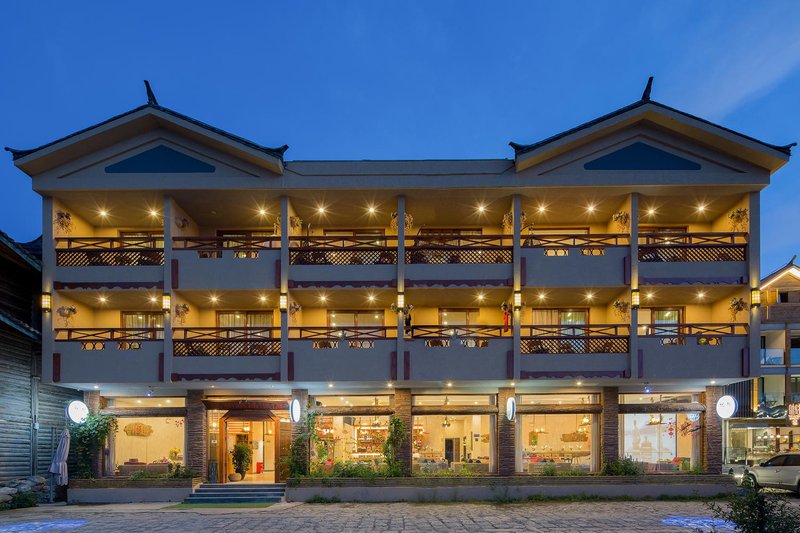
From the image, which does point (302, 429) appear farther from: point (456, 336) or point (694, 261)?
point (694, 261)

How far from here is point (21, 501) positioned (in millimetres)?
21344

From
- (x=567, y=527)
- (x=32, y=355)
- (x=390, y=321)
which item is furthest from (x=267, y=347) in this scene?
(x=567, y=527)

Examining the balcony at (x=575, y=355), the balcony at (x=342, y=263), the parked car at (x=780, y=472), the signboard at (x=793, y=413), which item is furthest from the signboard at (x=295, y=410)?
the signboard at (x=793, y=413)

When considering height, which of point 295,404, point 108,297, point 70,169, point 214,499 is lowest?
point 214,499

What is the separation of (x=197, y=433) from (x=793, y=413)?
101 feet

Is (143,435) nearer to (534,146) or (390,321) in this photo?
(390,321)

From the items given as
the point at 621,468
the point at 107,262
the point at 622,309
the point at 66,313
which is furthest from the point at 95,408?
the point at 622,309

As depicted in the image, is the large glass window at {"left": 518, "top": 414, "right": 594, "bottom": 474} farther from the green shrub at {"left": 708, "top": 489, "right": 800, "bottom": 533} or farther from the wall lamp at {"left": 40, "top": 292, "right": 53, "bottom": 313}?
the wall lamp at {"left": 40, "top": 292, "right": 53, "bottom": 313}

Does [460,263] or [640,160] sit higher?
[640,160]

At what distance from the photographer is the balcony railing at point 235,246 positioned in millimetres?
22797

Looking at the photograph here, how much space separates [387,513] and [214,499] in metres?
7.24

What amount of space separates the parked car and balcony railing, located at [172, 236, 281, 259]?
19.9 meters

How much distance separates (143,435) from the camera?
2391cm

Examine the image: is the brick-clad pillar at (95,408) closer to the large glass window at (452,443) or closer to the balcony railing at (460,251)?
the large glass window at (452,443)
